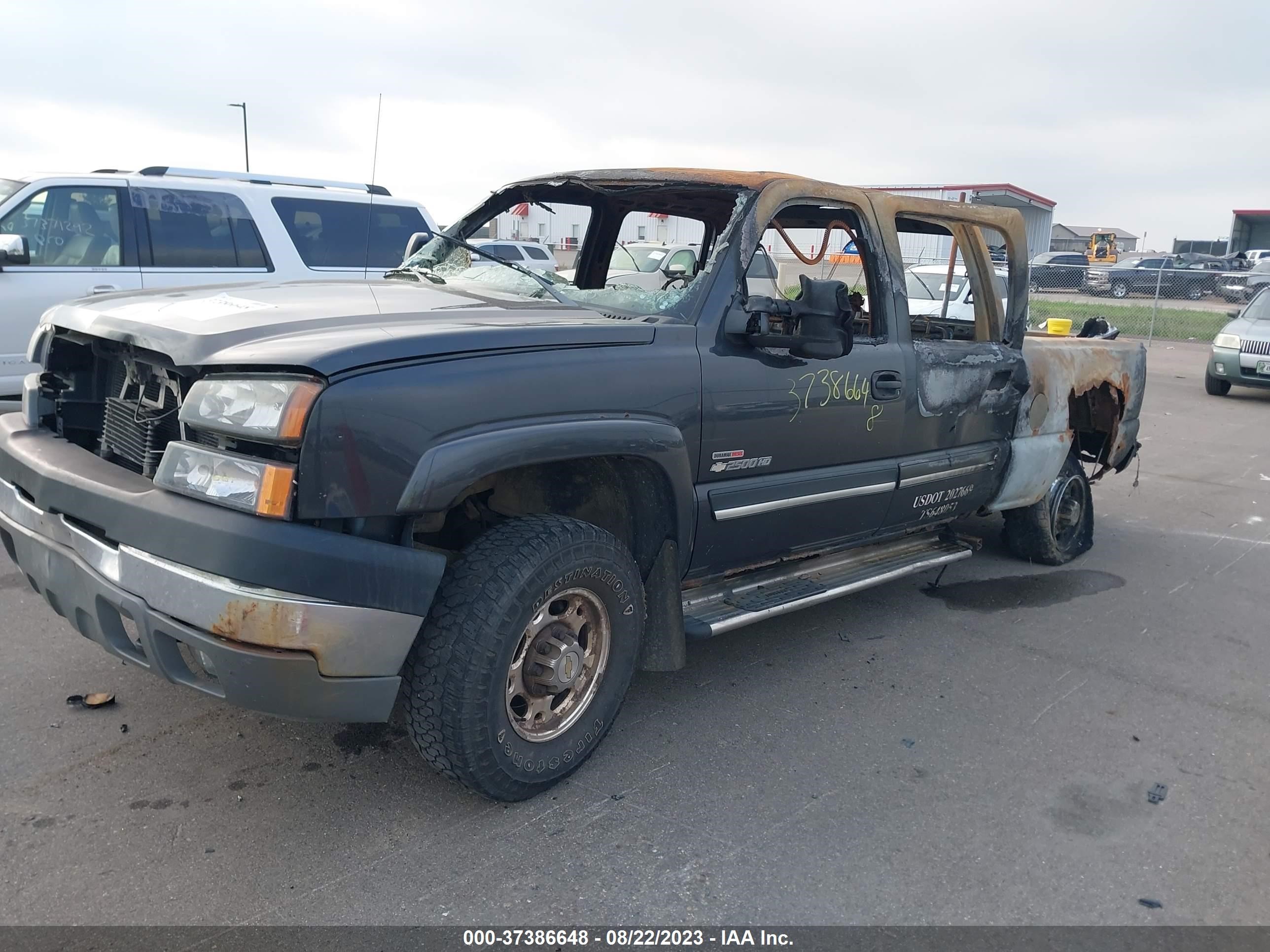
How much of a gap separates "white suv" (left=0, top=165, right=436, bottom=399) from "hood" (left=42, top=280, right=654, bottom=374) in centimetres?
365

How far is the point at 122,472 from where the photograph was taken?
9.45 feet

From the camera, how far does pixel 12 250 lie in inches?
277

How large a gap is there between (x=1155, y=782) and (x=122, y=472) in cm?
341

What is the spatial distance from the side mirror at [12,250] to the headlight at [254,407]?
5.59m

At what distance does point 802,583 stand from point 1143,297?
3130cm

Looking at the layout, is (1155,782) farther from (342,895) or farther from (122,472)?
(122,472)

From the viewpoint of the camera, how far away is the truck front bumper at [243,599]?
242 centimetres

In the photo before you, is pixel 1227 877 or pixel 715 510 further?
pixel 715 510

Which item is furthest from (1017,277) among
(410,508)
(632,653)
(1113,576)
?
(410,508)

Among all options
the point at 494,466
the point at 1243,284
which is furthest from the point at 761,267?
the point at 1243,284

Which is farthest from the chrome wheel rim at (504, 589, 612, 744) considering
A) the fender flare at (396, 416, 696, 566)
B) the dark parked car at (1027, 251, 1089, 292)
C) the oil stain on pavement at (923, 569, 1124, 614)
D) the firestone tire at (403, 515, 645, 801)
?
the dark parked car at (1027, 251, 1089, 292)

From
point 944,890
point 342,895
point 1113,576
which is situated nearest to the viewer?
point 342,895

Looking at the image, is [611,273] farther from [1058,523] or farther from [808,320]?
[1058,523]
